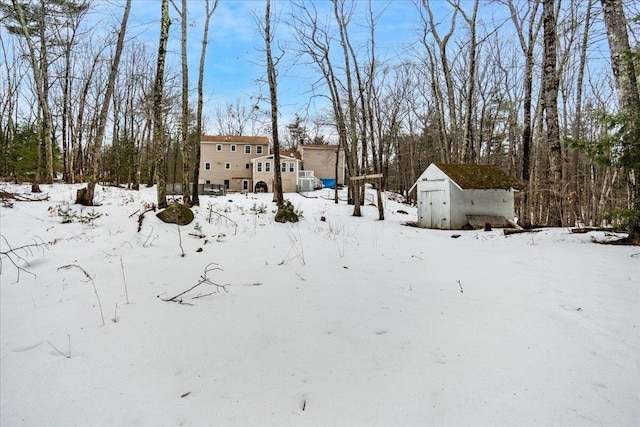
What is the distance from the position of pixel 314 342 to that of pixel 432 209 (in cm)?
1251

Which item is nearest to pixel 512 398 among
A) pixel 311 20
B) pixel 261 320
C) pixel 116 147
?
pixel 261 320

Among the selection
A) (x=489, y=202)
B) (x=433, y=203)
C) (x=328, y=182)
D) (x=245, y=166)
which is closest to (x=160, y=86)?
(x=433, y=203)

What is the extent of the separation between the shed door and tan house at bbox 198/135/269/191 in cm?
2394

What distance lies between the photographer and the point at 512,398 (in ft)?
6.22

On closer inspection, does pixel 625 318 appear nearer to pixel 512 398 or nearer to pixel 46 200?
pixel 512 398

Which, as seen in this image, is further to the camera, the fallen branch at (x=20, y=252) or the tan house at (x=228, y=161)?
the tan house at (x=228, y=161)

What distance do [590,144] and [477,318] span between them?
15.3ft

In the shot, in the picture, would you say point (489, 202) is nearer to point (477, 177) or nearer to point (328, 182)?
point (477, 177)

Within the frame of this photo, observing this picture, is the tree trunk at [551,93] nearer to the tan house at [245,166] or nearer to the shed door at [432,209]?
the shed door at [432,209]

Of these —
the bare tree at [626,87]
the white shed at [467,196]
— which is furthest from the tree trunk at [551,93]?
the white shed at [467,196]

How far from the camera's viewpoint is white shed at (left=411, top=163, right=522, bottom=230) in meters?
12.9

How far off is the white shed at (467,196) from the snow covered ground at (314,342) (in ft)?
25.4

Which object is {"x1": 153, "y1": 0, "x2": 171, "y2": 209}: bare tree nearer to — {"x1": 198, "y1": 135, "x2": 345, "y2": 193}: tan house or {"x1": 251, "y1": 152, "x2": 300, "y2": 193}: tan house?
{"x1": 198, "y1": 135, "x2": 345, "y2": 193}: tan house

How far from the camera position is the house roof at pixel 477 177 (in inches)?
513
